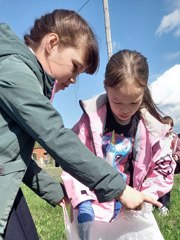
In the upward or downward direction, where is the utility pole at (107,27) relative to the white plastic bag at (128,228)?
downward

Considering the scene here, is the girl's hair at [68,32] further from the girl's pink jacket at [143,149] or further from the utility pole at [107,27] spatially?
the utility pole at [107,27]

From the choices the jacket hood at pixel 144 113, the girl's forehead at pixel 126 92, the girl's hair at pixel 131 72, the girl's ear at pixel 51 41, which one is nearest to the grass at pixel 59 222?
the jacket hood at pixel 144 113

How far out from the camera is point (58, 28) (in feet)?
6.85

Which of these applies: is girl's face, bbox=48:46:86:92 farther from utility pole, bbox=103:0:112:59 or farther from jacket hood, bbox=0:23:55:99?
utility pole, bbox=103:0:112:59

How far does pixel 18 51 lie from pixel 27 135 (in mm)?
363

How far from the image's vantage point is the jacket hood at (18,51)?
1.81 metres

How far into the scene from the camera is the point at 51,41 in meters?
2.07

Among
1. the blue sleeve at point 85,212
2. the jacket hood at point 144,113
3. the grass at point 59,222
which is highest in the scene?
the jacket hood at point 144,113

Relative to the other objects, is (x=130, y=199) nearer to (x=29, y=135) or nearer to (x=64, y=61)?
(x=29, y=135)

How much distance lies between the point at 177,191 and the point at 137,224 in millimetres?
4249

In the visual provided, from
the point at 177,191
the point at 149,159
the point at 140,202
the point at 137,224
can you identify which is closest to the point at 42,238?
the point at 149,159

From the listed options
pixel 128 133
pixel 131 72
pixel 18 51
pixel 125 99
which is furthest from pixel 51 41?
pixel 128 133

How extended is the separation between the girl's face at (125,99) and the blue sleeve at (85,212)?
609 millimetres

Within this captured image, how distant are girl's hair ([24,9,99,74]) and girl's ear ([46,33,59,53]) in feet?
0.06
